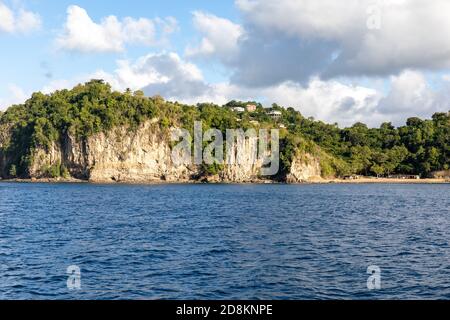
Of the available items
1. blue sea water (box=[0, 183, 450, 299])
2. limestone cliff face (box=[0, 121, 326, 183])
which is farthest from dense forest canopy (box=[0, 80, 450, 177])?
blue sea water (box=[0, 183, 450, 299])

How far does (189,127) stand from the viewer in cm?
15650

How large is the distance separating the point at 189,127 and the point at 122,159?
84.1ft

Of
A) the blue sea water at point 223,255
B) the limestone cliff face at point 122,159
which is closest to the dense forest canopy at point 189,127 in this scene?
the limestone cliff face at point 122,159

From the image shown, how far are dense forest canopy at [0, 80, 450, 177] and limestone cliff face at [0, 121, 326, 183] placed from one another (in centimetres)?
280

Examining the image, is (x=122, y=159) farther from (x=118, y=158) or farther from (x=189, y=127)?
(x=189, y=127)

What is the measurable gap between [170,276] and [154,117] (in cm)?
12833

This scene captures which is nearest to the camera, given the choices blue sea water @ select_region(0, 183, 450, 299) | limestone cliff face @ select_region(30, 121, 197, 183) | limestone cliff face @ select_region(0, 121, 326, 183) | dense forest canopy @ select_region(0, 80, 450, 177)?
blue sea water @ select_region(0, 183, 450, 299)

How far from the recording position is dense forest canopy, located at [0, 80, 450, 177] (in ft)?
483

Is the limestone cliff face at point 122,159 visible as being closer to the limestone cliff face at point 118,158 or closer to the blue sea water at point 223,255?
the limestone cliff face at point 118,158

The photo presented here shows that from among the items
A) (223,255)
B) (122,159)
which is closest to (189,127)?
(122,159)

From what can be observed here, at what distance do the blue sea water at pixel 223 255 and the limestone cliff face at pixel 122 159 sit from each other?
91935mm

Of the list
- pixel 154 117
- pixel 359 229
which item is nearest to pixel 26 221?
pixel 359 229

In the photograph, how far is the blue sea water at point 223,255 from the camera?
70.6 feet

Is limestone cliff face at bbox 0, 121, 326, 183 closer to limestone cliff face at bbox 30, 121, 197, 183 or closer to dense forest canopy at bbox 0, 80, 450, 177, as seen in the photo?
limestone cliff face at bbox 30, 121, 197, 183
